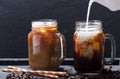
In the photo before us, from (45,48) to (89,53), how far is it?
Result: 5.7 inches

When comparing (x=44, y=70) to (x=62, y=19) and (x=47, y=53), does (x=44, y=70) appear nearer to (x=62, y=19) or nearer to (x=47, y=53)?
(x=47, y=53)

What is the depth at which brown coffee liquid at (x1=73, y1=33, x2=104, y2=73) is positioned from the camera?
1.04 meters

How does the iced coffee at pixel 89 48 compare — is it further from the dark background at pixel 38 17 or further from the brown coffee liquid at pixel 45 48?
the dark background at pixel 38 17

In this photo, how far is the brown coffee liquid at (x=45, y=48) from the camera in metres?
1.08

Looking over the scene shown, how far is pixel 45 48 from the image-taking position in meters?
1.08

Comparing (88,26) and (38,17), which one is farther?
(38,17)

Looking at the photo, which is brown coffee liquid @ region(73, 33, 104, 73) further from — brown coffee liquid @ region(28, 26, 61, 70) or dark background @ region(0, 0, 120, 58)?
dark background @ region(0, 0, 120, 58)

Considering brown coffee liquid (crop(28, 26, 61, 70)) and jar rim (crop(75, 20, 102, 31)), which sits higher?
jar rim (crop(75, 20, 102, 31))

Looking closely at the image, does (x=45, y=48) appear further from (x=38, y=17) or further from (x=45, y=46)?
(x=38, y=17)

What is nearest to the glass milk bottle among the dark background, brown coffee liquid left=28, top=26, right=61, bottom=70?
brown coffee liquid left=28, top=26, right=61, bottom=70

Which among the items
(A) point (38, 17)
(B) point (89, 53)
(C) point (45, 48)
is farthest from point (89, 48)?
(A) point (38, 17)

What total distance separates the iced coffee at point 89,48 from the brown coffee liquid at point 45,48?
2.9 inches

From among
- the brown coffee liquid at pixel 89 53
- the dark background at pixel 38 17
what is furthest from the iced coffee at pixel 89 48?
the dark background at pixel 38 17

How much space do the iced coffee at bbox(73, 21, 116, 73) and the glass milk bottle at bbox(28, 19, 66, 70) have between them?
0.07m
